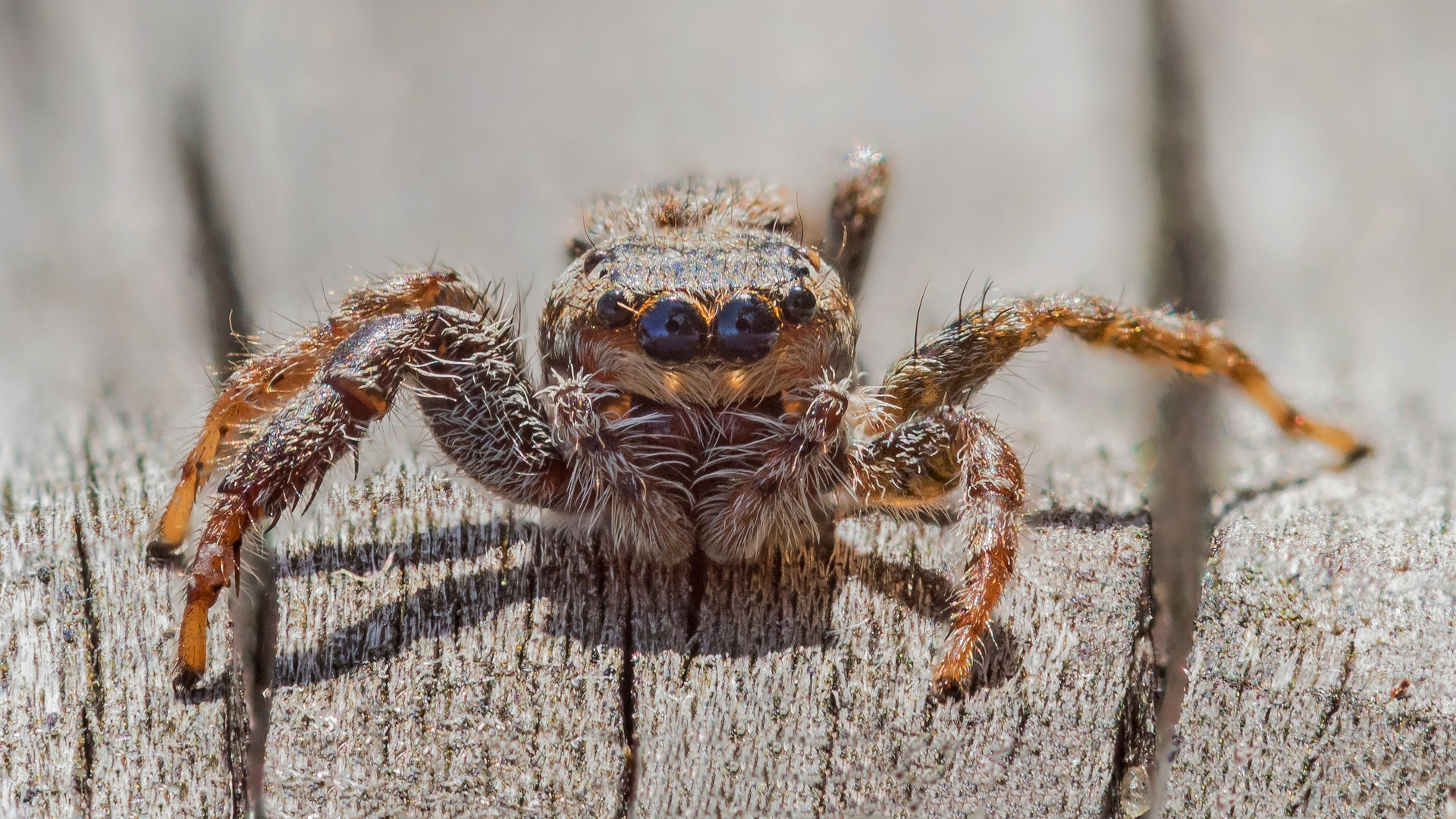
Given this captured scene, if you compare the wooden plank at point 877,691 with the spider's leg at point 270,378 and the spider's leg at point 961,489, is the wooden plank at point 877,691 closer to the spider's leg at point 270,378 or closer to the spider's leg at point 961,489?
the spider's leg at point 961,489

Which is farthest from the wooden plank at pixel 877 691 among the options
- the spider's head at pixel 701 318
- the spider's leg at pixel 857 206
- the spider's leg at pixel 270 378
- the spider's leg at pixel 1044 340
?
the spider's leg at pixel 857 206

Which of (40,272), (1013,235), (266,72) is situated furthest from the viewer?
(266,72)

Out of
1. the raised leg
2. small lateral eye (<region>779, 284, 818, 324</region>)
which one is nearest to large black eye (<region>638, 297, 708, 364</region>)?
Result: small lateral eye (<region>779, 284, 818, 324</region>)

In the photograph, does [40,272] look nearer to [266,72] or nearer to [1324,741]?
[266,72]

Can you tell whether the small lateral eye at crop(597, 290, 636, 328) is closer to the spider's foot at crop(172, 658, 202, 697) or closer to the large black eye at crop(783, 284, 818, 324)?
the large black eye at crop(783, 284, 818, 324)

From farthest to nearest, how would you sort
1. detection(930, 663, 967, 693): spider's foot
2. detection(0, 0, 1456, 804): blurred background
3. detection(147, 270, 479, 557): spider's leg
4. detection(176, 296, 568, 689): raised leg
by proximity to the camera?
detection(0, 0, 1456, 804): blurred background
detection(147, 270, 479, 557): spider's leg
detection(176, 296, 568, 689): raised leg
detection(930, 663, 967, 693): spider's foot

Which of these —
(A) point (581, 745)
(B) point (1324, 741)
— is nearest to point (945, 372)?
(B) point (1324, 741)
